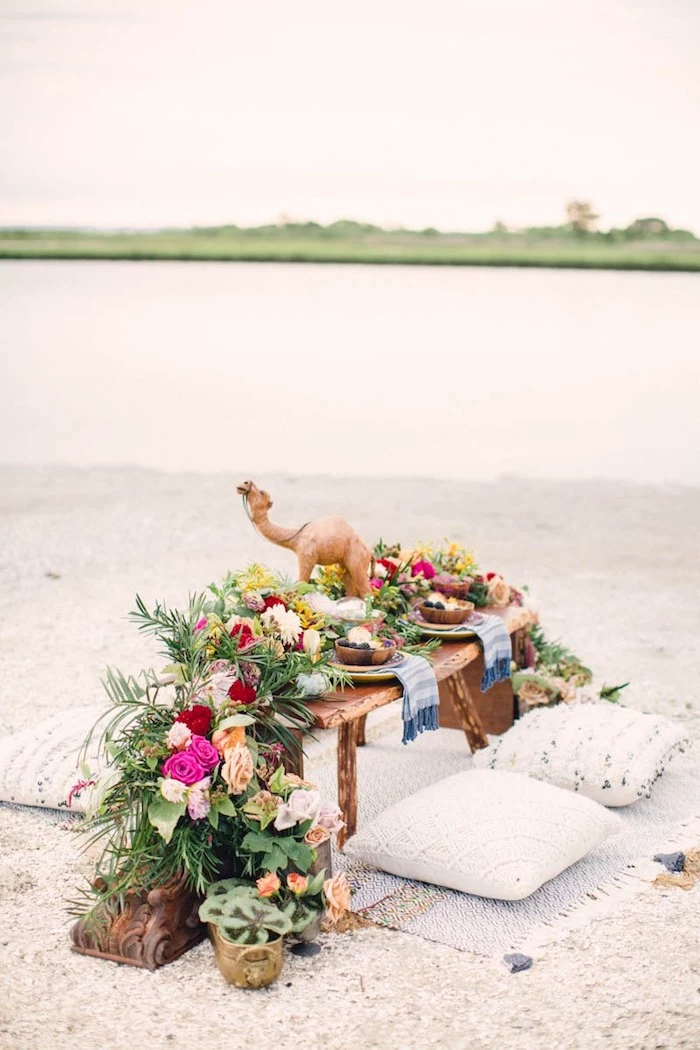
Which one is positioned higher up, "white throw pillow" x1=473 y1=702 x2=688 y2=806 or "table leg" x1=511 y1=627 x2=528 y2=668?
"table leg" x1=511 y1=627 x2=528 y2=668

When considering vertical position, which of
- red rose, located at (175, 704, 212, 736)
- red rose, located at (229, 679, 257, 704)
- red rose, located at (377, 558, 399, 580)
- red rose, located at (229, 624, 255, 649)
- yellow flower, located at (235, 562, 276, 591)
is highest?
yellow flower, located at (235, 562, 276, 591)

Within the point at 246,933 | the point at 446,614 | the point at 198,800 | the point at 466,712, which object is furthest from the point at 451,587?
the point at 246,933

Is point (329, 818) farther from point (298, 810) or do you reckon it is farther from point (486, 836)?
point (486, 836)

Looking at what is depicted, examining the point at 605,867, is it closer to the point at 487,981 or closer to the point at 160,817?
the point at 487,981

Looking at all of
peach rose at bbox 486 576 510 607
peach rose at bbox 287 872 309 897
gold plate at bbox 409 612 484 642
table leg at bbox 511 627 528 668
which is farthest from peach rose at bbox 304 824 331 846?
table leg at bbox 511 627 528 668

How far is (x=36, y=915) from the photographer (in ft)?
13.0

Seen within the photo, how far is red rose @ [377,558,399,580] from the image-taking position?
5.03 m

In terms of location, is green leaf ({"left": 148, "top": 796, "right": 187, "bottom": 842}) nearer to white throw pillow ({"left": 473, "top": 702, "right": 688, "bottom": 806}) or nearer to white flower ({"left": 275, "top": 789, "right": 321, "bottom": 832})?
white flower ({"left": 275, "top": 789, "right": 321, "bottom": 832})

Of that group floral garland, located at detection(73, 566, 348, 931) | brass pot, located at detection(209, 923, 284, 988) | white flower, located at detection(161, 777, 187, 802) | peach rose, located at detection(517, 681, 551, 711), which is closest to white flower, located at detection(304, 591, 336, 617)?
floral garland, located at detection(73, 566, 348, 931)

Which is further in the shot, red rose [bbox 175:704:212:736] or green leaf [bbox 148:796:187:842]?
red rose [bbox 175:704:212:736]

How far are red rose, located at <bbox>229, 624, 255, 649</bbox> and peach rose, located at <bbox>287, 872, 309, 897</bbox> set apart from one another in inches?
27.4

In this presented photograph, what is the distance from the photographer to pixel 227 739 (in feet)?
12.1

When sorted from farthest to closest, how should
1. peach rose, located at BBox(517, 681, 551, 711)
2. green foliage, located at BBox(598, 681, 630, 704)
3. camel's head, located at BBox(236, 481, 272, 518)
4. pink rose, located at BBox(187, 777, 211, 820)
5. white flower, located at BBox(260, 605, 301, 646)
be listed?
1. green foliage, located at BBox(598, 681, 630, 704)
2. peach rose, located at BBox(517, 681, 551, 711)
3. camel's head, located at BBox(236, 481, 272, 518)
4. white flower, located at BBox(260, 605, 301, 646)
5. pink rose, located at BBox(187, 777, 211, 820)

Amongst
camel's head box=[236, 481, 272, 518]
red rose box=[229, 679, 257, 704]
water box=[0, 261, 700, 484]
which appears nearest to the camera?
red rose box=[229, 679, 257, 704]
